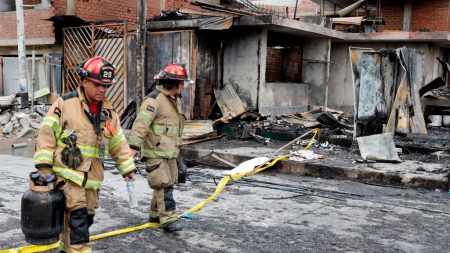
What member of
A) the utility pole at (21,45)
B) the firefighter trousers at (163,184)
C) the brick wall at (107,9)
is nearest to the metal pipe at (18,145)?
the utility pole at (21,45)

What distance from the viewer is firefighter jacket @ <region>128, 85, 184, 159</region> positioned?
16.0 ft

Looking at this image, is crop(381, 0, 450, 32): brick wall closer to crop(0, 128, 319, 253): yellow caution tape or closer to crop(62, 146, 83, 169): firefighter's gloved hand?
crop(0, 128, 319, 253): yellow caution tape

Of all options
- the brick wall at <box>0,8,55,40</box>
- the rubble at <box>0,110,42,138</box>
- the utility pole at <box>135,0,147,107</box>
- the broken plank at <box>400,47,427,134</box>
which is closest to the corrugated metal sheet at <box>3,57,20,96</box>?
the brick wall at <box>0,8,55,40</box>

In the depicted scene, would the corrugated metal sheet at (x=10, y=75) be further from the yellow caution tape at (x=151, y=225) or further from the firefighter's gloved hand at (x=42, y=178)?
the firefighter's gloved hand at (x=42, y=178)

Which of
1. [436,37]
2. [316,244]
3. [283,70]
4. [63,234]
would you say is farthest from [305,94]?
[63,234]

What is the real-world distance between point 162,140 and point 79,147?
1.41m

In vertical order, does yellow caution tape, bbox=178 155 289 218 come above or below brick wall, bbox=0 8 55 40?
below

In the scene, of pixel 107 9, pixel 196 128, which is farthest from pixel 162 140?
pixel 107 9

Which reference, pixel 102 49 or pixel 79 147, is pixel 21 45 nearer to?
pixel 102 49

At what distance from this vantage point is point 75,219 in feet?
11.7

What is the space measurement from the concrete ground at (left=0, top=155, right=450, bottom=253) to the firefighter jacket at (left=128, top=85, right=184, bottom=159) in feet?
2.86

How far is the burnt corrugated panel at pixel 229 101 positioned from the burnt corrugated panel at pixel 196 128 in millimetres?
896

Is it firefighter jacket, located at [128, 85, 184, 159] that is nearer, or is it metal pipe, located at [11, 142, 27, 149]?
firefighter jacket, located at [128, 85, 184, 159]

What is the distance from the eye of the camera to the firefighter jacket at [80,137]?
3.51 meters
